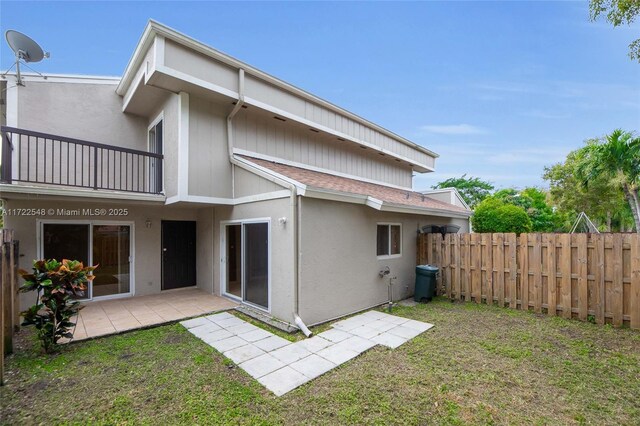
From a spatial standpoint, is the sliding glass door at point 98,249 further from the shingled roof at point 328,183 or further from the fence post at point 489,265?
the fence post at point 489,265

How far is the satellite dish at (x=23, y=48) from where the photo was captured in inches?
261

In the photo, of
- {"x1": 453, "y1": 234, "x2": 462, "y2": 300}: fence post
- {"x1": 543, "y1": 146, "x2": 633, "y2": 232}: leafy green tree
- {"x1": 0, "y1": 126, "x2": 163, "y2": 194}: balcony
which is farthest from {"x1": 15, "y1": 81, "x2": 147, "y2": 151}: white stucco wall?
{"x1": 543, "y1": 146, "x2": 633, "y2": 232}: leafy green tree

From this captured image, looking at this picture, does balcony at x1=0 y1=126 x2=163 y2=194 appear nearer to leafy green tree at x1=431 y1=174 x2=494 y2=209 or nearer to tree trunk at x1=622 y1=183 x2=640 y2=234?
tree trunk at x1=622 y1=183 x2=640 y2=234

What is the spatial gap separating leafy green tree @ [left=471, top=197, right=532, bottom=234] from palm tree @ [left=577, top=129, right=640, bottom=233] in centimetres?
363

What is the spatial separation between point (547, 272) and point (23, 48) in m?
13.5

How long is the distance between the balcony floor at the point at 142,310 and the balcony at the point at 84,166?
293cm

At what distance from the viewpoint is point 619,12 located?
4.66 metres

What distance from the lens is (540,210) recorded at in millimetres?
25453

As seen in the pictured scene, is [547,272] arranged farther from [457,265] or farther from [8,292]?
[8,292]

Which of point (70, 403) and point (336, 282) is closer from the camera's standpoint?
point (70, 403)

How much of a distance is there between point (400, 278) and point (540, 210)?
2492cm

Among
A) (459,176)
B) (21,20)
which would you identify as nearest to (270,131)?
(21,20)

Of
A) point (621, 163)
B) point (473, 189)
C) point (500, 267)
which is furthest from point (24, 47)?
point (473, 189)

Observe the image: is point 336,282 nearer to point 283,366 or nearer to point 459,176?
point 283,366
